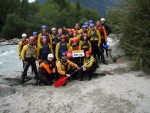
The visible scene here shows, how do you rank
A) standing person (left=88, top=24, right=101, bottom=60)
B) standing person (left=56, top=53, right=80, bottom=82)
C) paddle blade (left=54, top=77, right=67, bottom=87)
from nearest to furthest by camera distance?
paddle blade (left=54, top=77, right=67, bottom=87) → standing person (left=56, top=53, right=80, bottom=82) → standing person (left=88, top=24, right=101, bottom=60)

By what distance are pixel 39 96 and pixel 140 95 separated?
3.55m

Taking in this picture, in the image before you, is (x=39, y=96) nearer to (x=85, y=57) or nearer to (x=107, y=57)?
(x=85, y=57)

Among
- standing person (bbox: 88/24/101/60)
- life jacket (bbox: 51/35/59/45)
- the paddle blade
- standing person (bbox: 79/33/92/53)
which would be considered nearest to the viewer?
the paddle blade

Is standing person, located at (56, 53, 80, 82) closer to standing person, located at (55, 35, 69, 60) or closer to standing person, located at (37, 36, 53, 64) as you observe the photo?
standing person, located at (55, 35, 69, 60)

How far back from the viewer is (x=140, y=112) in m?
8.46

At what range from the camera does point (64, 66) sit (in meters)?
11.6

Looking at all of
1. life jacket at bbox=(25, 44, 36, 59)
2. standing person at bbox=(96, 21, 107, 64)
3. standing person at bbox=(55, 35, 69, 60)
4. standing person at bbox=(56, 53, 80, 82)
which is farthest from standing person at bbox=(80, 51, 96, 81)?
life jacket at bbox=(25, 44, 36, 59)

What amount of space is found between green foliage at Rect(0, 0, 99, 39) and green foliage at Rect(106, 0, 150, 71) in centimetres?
3951

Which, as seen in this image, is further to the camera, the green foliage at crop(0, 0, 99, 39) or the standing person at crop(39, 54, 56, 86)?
the green foliage at crop(0, 0, 99, 39)

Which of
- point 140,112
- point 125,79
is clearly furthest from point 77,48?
point 140,112

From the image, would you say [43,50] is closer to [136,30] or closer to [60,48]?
[60,48]

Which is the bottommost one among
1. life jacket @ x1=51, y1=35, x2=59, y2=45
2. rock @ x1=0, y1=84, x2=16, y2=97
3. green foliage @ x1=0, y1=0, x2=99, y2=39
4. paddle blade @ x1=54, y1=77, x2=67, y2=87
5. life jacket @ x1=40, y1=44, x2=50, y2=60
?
rock @ x1=0, y1=84, x2=16, y2=97

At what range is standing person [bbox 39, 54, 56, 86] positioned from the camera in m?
11.6

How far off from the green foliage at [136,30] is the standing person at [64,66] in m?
2.65
